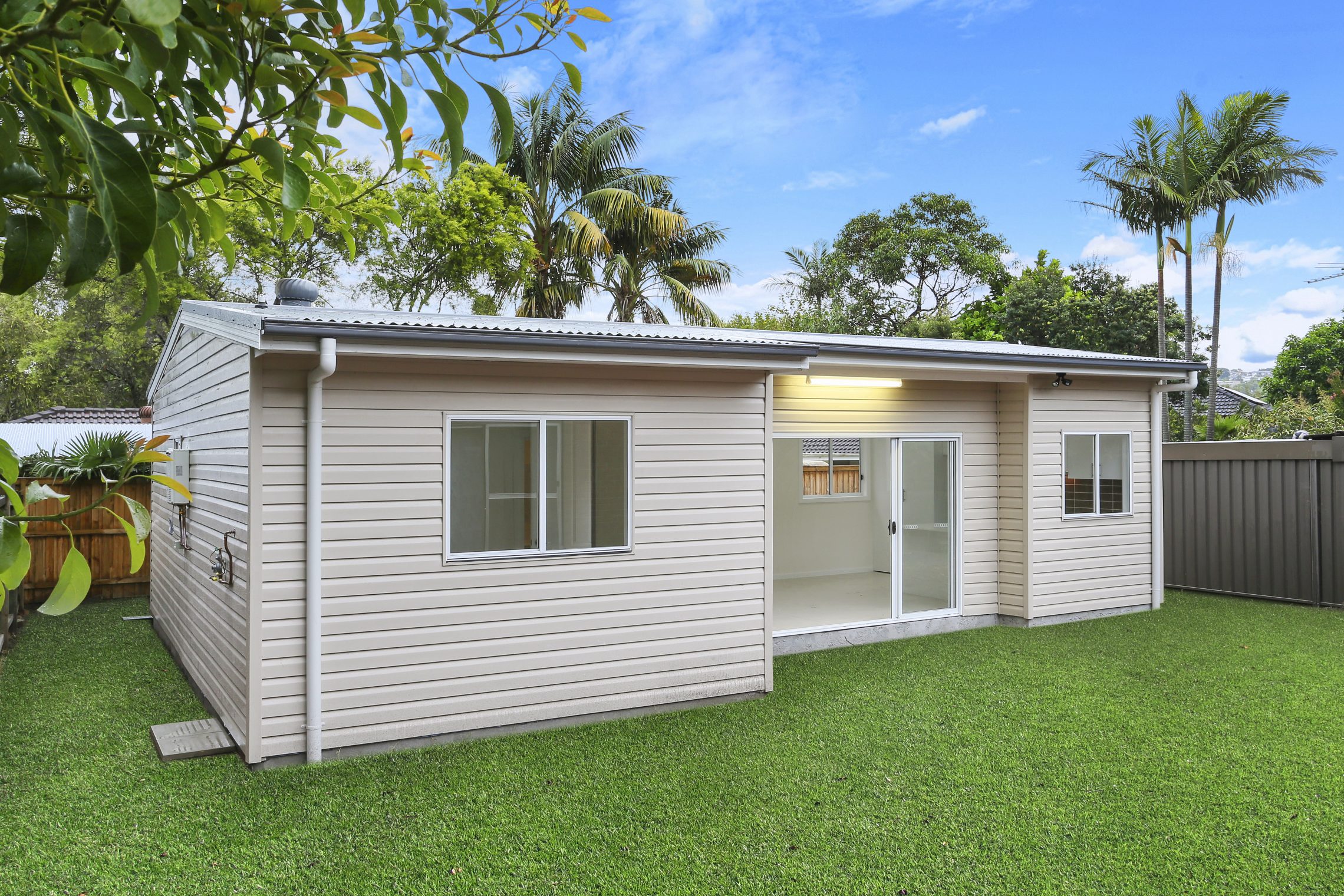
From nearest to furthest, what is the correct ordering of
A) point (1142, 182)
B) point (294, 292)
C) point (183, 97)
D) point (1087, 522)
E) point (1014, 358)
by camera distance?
1. point (183, 97)
2. point (294, 292)
3. point (1014, 358)
4. point (1087, 522)
5. point (1142, 182)

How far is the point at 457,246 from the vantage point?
19.3 meters

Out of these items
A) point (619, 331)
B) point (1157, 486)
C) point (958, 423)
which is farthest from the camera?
point (1157, 486)

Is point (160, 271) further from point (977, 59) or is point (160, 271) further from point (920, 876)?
point (977, 59)

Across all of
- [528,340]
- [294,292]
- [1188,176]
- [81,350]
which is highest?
[1188,176]

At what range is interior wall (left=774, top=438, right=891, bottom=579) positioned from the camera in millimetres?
11461

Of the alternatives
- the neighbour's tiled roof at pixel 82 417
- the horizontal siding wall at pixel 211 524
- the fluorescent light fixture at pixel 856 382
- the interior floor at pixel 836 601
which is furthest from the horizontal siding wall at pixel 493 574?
the neighbour's tiled roof at pixel 82 417

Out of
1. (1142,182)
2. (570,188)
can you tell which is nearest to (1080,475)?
(1142,182)

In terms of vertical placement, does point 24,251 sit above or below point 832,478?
above

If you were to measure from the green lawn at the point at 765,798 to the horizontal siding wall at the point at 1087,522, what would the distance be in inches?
72.7

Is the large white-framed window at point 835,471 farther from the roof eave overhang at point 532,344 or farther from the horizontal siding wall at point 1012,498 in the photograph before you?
the roof eave overhang at point 532,344

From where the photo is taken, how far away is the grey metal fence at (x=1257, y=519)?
9.19 metres

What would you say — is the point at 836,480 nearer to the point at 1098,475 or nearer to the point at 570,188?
the point at 1098,475

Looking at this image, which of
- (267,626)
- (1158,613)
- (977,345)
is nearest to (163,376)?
(267,626)

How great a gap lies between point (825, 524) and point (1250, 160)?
1439cm
